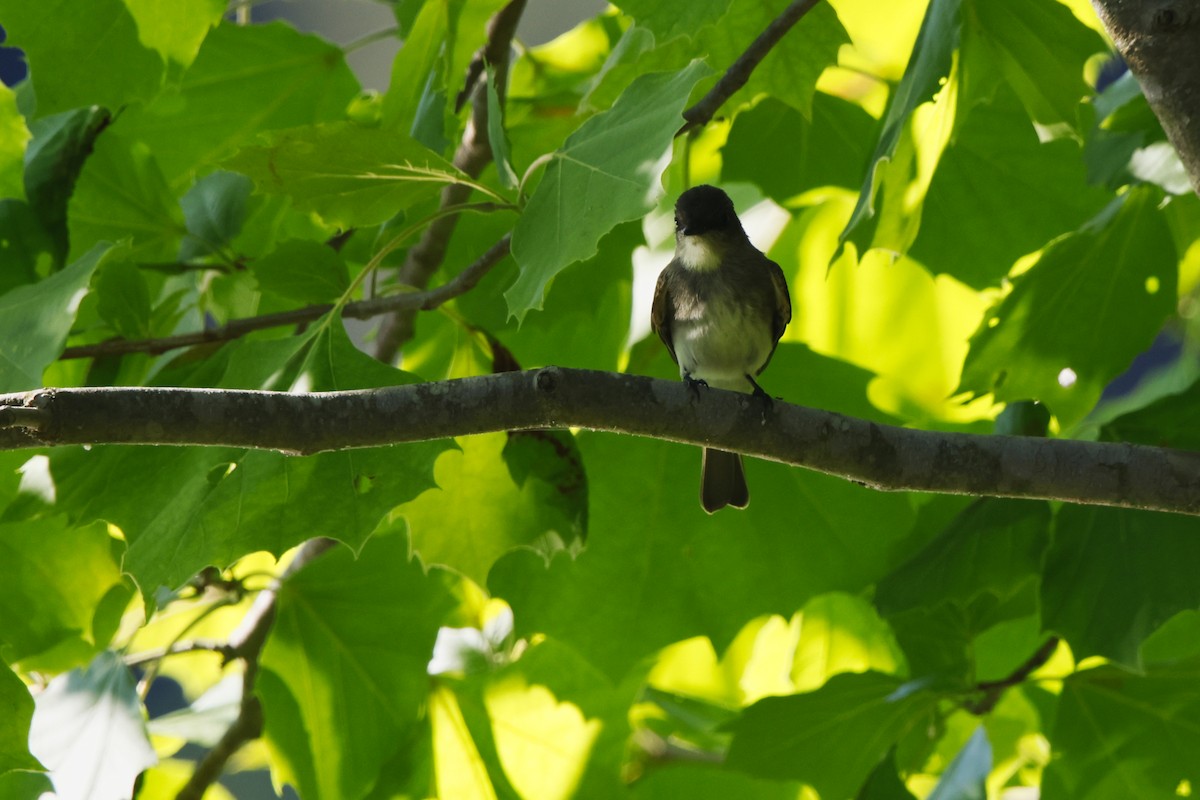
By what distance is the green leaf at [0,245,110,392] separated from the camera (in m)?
2.18

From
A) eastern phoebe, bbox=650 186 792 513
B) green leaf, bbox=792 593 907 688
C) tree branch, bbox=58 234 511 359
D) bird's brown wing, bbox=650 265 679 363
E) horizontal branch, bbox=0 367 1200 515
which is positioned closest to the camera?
horizontal branch, bbox=0 367 1200 515

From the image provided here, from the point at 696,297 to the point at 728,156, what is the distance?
382mm

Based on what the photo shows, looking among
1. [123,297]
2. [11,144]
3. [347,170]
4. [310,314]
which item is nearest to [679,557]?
[310,314]

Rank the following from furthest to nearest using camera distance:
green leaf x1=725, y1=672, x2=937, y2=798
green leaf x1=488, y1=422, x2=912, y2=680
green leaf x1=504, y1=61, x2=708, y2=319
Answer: green leaf x1=488, y1=422, x2=912, y2=680 → green leaf x1=725, y1=672, x2=937, y2=798 → green leaf x1=504, y1=61, x2=708, y2=319

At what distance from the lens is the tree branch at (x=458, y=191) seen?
3.07 metres

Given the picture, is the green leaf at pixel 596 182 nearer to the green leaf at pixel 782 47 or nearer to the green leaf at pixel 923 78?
the green leaf at pixel 923 78

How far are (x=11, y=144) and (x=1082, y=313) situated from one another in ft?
8.85

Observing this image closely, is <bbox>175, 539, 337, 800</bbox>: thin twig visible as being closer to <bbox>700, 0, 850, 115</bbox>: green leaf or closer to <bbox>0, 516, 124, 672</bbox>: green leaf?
<bbox>0, 516, 124, 672</bbox>: green leaf

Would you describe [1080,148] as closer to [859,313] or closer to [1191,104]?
[859,313]

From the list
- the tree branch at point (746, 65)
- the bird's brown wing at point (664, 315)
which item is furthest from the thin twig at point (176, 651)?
the tree branch at point (746, 65)

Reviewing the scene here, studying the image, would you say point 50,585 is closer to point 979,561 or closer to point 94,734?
point 94,734

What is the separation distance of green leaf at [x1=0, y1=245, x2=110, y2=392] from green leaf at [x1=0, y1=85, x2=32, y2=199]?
2.72 feet

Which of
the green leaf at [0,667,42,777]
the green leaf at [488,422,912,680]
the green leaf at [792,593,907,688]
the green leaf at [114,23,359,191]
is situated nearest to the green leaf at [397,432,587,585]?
the green leaf at [488,422,912,680]

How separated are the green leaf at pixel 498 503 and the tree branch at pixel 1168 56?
1.31 meters
